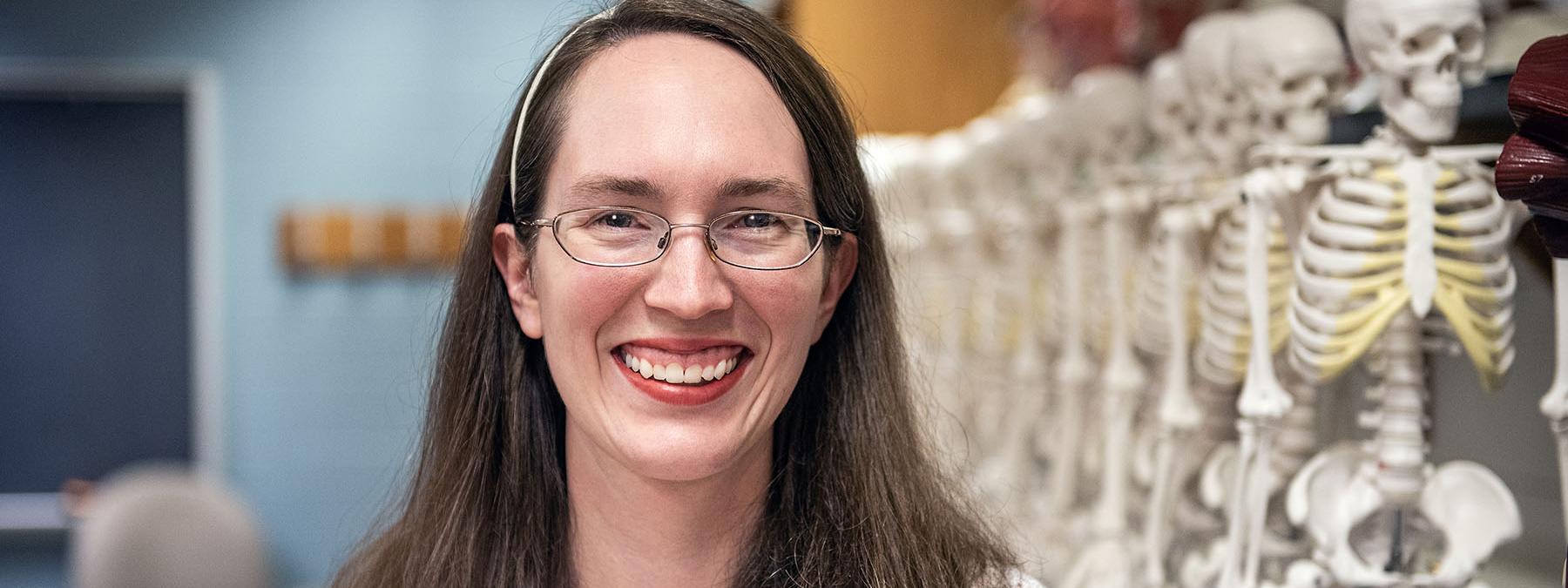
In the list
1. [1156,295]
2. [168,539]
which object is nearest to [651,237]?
[1156,295]

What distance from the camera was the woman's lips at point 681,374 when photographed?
112 centimetres

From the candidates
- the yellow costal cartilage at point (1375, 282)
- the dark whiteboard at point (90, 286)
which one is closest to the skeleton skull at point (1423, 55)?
the yellow costal cartilage at point (1375, 282)

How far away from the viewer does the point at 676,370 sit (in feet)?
3.67

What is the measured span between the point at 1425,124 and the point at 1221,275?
330 millimetres

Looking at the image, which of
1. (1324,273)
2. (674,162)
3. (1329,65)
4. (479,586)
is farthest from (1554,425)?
(479,586)

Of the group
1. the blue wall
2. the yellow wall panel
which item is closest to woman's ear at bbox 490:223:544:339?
the yellow wall panel

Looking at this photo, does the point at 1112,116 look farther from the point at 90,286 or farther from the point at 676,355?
the point at 90,286

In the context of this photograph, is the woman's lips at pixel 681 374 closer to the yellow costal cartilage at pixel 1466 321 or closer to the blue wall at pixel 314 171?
the yellow costal cartilage at pixel 1466 321

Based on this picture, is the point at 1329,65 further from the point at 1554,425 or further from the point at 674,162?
the point at 674,162

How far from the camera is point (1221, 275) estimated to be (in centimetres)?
157

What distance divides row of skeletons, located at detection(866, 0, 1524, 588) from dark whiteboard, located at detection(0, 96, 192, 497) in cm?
298

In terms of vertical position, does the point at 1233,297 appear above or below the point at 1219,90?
below

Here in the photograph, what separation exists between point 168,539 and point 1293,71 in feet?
9.49

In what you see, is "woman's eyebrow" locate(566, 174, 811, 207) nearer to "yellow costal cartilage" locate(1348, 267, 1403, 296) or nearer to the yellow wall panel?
"yellow costal cartilage" locate(1348, 267, 1403, 296)
